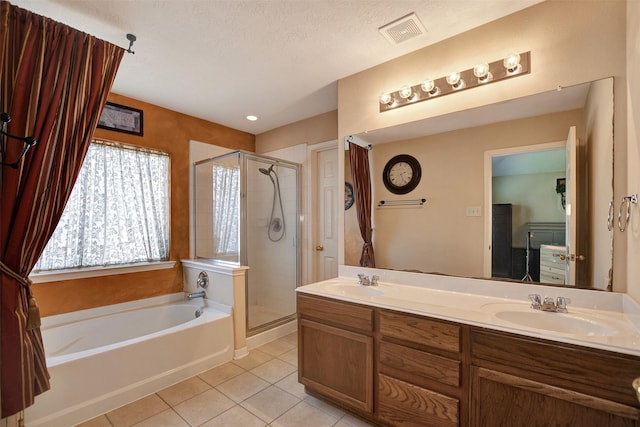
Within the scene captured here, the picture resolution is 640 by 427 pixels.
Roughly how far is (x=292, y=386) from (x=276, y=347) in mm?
737

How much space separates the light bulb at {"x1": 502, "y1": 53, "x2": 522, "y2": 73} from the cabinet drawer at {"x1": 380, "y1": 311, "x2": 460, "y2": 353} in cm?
152

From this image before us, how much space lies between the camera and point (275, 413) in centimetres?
181

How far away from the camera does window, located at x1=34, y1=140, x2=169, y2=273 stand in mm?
2354

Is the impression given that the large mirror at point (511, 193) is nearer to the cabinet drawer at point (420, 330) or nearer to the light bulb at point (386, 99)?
the light bulb at point (386, 99)

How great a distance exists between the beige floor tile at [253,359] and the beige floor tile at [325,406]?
0.70m

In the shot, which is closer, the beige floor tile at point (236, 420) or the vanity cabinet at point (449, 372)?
the vanity cabinet at point (449, 372)

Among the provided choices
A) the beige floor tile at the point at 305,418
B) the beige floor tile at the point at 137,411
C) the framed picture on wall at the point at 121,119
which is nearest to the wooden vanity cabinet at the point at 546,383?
the beige floor tile at the point at 305,418

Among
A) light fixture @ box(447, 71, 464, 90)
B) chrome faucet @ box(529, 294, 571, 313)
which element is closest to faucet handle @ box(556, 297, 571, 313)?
chrome faucet @ box(529, 294, 571, 313)

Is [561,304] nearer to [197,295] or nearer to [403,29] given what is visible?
[403,29]

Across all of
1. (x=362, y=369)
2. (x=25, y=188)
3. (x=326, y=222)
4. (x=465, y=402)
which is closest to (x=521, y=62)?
(x=465, y=402)

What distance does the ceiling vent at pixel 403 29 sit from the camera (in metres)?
1.69

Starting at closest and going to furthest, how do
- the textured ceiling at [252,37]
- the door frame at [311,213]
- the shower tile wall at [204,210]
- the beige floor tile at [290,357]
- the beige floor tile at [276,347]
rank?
1. the textured ceiling at [252,37]
2. the beige floor tile at [290,357]
3. the beige floor tile at [276,347]
4. the shower tile wall at [204,210]
5. the door frame at [311,213]

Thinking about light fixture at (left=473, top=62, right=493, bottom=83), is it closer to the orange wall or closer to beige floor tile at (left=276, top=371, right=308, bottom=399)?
beige floor tile at (left=276, top=371, right=308, bottom=399)

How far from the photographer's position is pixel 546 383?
112cm
